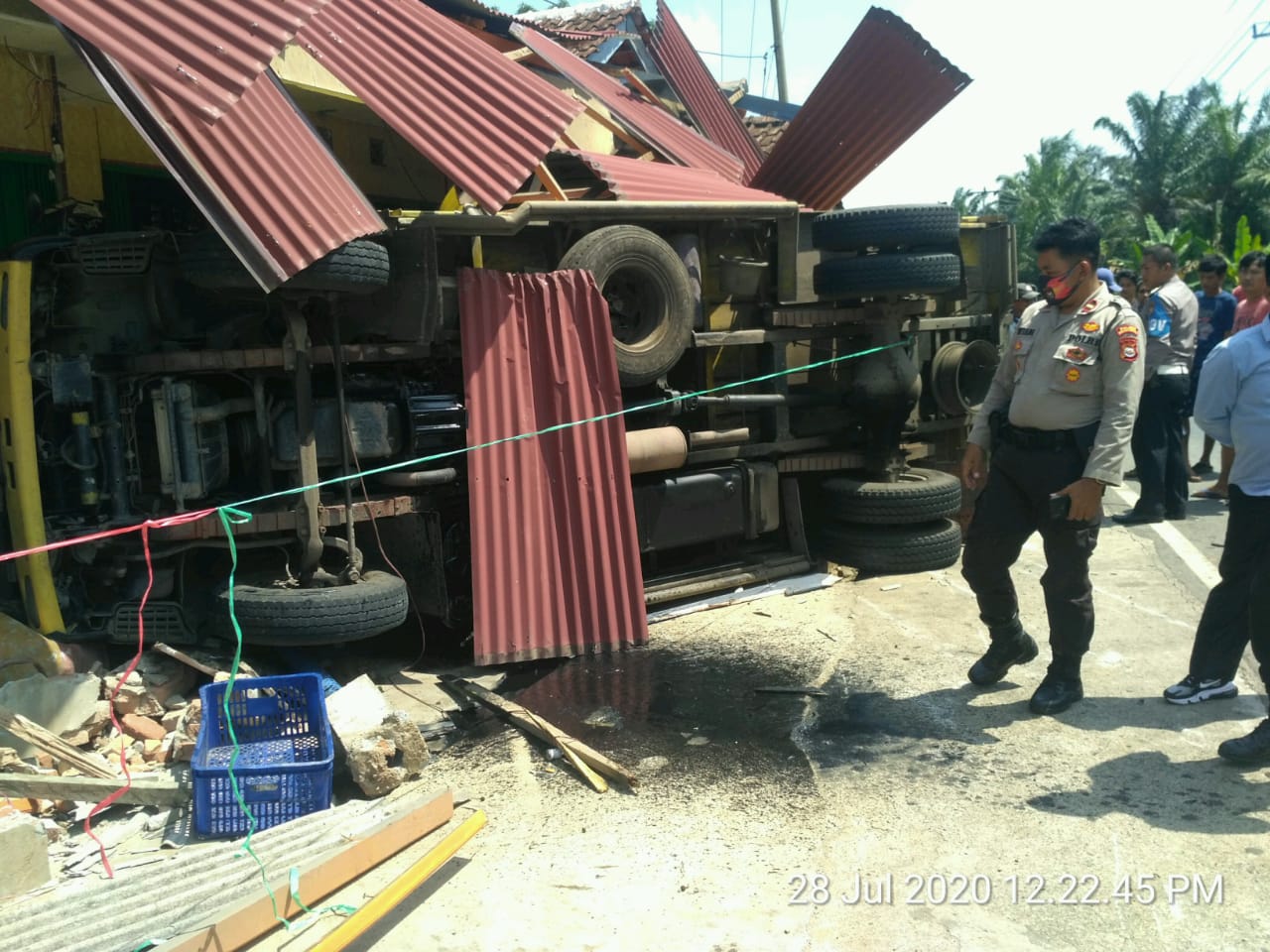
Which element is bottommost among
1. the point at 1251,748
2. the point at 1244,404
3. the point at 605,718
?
the point at 605,718

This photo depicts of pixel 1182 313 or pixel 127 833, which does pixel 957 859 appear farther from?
pixel 1182 313

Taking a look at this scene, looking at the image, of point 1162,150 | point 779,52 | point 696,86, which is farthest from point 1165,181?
point 696,86

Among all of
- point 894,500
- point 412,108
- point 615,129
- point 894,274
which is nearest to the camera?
point 412,108

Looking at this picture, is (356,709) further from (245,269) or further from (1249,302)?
(1249,302)

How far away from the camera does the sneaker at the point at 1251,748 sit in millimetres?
3803

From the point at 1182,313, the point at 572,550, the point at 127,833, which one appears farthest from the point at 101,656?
the point at 1182,313

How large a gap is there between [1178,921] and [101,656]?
14.3 ft

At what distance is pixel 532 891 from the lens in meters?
3.27

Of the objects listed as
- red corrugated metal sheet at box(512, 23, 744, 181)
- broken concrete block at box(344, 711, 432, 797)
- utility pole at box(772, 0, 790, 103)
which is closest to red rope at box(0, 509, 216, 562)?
broken concrete block at box(344, 711, 432, 797)

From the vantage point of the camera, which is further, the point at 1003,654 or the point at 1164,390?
the point at 1164,390

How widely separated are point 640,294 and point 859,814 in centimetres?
349

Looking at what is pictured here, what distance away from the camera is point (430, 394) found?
5.55m

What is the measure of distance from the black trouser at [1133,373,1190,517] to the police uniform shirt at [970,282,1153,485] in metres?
4.01

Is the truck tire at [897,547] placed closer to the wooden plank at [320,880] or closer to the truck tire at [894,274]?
the truck tire at [894,274]
